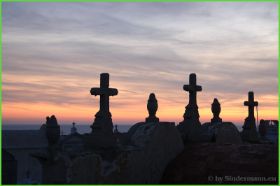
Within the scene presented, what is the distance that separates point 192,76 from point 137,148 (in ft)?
14.5

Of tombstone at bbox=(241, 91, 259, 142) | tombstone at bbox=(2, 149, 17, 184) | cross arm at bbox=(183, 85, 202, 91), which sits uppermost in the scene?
cross arm at bbox=(183, 85, 202, 91)

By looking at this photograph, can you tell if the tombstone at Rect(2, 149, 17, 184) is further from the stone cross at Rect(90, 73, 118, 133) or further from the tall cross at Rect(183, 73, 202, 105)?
the stone cross at Rect(90, 73, 118, 133)

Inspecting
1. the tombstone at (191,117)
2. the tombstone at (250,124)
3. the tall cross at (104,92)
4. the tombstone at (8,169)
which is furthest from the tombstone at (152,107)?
the tombstone at (8,169)

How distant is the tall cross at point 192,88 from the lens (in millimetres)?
15039

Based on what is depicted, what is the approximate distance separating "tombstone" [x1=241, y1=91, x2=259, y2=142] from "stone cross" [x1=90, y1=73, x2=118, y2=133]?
849 cm

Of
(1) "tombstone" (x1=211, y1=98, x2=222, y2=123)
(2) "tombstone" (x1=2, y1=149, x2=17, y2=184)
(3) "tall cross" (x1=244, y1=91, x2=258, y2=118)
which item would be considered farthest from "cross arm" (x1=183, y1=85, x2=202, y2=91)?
(2) "tombstone" (x1=2, y1=149, x2=17, y2=184)

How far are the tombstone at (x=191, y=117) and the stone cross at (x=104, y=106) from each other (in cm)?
396

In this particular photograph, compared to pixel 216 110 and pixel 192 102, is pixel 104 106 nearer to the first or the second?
pixel 192 102

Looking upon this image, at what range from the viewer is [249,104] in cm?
1855

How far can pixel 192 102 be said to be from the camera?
15.1 meters

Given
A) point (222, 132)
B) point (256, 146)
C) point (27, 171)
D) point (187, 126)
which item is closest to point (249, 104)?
point (222, 132)

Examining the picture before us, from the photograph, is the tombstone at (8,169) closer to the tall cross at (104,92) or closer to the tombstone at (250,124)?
the tombstone at (250,124)

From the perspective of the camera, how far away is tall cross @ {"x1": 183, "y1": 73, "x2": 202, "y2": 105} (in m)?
15.0

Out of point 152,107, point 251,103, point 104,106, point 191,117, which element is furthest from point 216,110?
point 104,106
